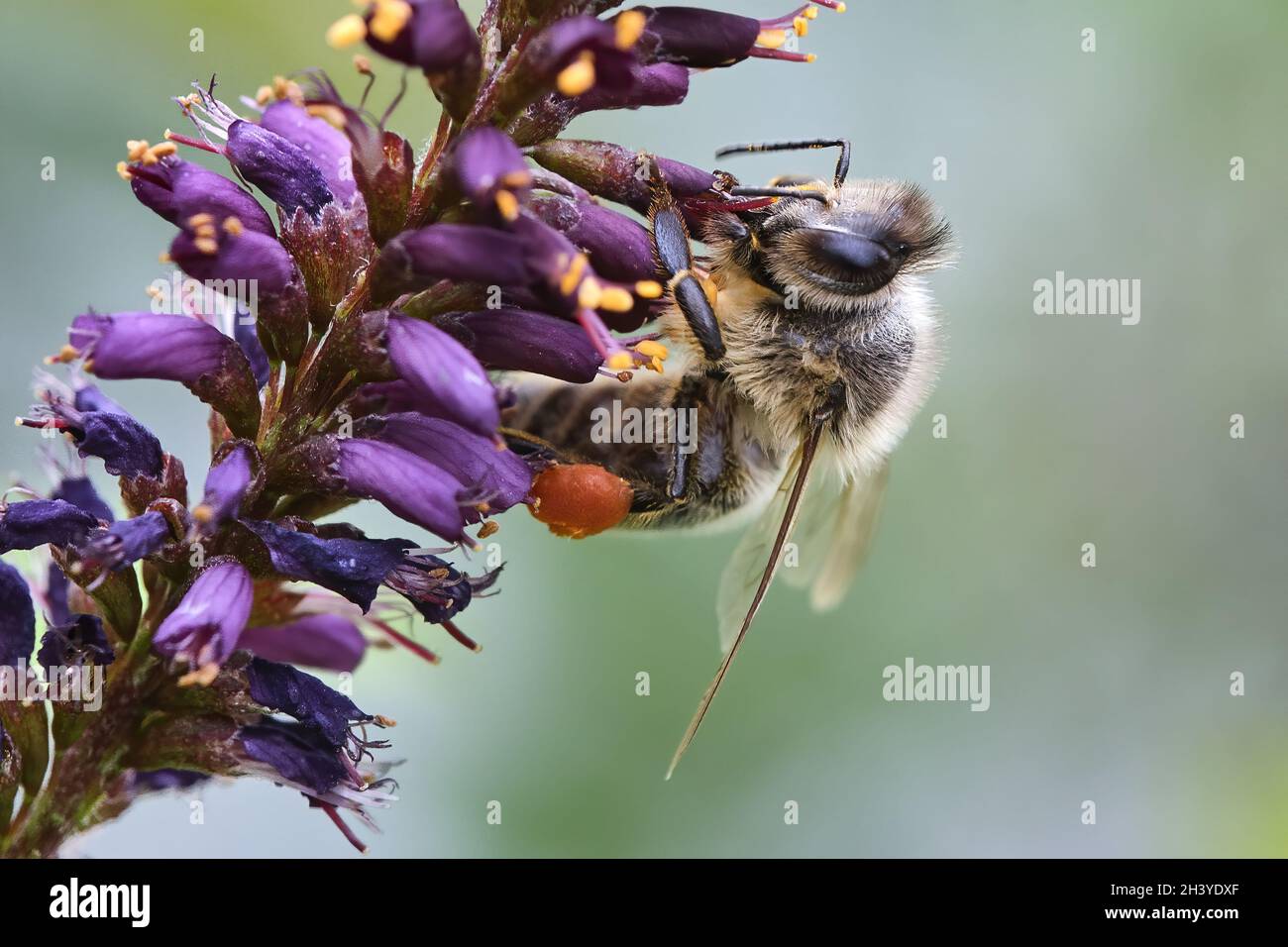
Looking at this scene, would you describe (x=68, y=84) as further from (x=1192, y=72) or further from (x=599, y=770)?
(x=1192, y=72)

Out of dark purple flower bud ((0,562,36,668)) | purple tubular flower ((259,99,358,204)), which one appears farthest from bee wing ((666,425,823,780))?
dark purple flower bud ((0,562,36,668))

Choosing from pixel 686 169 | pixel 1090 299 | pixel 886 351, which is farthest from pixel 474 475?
pixel 1090 299

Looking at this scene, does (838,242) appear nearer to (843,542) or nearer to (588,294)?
(588,294)

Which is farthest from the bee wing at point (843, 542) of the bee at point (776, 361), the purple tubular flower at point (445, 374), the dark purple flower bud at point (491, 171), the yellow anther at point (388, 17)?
the yellow anther at point (388, 17)

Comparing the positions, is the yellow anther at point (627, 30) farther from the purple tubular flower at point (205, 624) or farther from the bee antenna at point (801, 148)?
the purple tubular flower at point (205, 624)

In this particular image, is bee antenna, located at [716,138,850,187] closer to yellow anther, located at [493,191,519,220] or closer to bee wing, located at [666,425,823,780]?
bee wing, located at [666,425,823,780]

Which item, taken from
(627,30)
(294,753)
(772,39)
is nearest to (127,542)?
(294,753)
